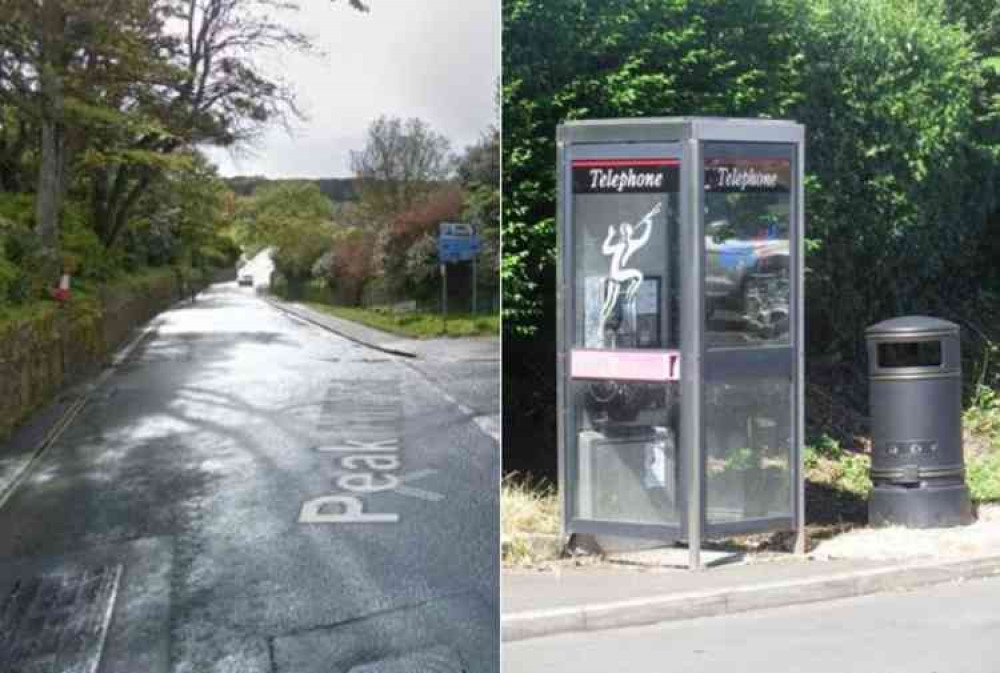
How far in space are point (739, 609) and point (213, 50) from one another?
12.3 ft

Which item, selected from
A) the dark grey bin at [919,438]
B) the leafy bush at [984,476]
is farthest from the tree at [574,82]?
the leafy bush at [984,476]

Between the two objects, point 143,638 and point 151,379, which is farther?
point 151,379

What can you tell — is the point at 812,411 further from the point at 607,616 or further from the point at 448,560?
the point at 448,560

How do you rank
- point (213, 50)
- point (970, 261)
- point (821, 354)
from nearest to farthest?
point (213, 50), point (821, 354), point (970, 261)

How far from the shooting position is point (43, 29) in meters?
1.65

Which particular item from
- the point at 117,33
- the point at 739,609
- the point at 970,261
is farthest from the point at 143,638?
the point at 970,261

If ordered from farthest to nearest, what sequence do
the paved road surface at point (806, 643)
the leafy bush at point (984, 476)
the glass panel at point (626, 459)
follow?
1. the leafy bush at point (984, 476)
2. the glass panel at point (626, 459)
3. the paved road surface at point (806, 643)

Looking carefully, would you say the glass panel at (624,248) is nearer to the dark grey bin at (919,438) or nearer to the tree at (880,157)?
the dark grey bin at (919,438)

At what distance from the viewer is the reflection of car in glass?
5.40 meters

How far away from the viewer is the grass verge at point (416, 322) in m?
1.96

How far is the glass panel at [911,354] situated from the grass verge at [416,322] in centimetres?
492

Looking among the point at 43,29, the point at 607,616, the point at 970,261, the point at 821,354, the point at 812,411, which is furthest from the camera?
the point at 970,261

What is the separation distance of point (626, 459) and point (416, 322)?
11.8ft

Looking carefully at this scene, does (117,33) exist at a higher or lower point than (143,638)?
higher
